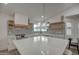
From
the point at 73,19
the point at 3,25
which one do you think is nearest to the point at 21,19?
the point at 3,25

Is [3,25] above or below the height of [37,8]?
below

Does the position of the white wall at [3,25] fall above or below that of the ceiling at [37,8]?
below

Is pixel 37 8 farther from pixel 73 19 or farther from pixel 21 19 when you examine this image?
pixel 73 19

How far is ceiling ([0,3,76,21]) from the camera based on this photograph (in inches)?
71.3

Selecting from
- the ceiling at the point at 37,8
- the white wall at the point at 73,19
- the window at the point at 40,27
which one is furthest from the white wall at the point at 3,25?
the white wall at the point at 73,19

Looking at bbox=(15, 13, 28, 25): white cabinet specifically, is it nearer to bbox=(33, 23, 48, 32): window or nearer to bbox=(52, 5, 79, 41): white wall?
bbox=(33, 23, 48, 32): window

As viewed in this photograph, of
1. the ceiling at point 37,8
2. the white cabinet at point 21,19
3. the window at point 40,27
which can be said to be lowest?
the window at point 40,27

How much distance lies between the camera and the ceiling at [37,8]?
1.81m

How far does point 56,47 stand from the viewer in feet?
6.01

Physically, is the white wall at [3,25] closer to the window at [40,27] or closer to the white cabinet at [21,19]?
the white cabinet at [21,19]

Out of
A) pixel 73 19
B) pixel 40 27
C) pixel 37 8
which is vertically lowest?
pixel 40 27

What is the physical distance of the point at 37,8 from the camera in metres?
1.84

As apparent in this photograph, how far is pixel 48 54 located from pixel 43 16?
605 mm

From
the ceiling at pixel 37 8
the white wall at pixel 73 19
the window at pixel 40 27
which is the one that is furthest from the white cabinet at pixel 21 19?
the white wall at pixel 73 19
